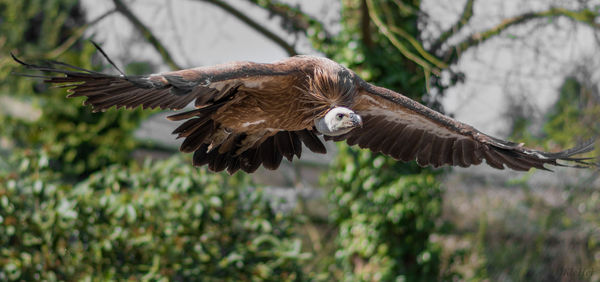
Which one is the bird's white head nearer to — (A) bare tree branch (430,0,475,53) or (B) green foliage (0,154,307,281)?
(B) green foliage (0,154,307,281)

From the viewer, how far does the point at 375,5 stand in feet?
17.9

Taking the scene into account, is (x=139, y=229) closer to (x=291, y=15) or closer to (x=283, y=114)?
(x=283, y=114)

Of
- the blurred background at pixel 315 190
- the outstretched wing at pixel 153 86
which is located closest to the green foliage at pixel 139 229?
the blurred background at pixel 315 190

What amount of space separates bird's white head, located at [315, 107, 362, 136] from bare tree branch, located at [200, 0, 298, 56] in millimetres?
2815

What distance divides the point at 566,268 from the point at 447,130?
3.36 meters

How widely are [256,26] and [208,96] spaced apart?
3.03 meters

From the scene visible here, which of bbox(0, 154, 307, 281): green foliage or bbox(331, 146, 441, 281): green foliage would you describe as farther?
bbox(331, 146, 441, 281): green foliage

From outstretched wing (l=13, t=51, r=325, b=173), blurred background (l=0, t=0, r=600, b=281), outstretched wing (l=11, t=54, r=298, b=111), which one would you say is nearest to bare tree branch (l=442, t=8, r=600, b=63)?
blurred background (l=0, t=0, r=600, b=281)

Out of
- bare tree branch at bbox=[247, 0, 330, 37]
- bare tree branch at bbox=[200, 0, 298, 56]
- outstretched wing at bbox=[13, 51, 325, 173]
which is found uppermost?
bare tree branch at bbox=[247, 0, 330, 37]

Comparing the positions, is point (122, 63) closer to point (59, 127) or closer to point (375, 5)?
point (59, 127)

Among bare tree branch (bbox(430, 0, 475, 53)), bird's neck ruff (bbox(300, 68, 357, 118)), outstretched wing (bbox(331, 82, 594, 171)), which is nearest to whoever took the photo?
bird's neck ruff (bbox(300, 68, 357, 118))

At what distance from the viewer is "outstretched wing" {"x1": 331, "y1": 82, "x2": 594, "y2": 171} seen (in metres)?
3.56

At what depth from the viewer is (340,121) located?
288 cm

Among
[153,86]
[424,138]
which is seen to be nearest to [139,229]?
[424,138]
